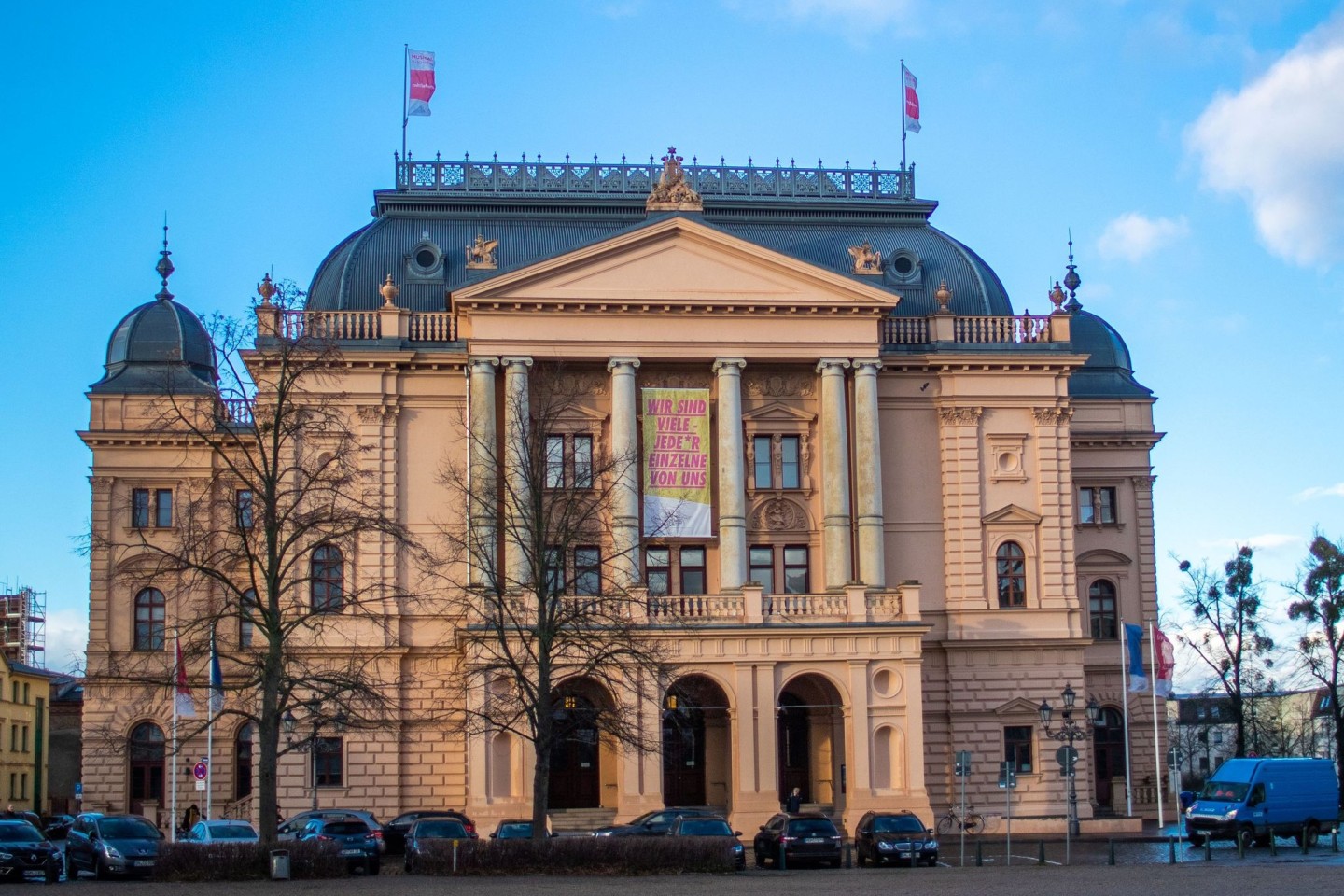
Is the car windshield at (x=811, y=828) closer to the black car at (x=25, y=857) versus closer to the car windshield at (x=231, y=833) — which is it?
the car windshield at (x=231, y=833)

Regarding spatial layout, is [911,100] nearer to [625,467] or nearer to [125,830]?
[625,467]

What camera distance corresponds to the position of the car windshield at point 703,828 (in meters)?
44.7

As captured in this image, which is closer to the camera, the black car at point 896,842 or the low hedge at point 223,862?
the low hedge at point 223,862

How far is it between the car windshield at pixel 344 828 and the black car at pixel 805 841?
1051 cm

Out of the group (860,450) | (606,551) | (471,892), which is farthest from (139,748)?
(471,892)

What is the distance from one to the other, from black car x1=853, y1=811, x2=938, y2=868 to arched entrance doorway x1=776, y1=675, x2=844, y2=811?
38.3 feet

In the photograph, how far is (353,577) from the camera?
57.6 metres

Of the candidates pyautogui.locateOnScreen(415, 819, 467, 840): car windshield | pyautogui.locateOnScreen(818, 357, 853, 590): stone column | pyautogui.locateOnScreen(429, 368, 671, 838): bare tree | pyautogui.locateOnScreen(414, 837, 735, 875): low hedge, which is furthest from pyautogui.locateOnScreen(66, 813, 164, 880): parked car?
pyautogui.locateOnScreen(818, 357, 853, 590): stone column

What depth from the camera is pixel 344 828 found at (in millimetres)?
45312

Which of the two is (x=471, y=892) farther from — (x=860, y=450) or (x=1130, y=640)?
(x=1130, y=640)

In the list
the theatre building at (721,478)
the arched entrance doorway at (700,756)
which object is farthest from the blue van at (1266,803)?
the arched entrance doorway at (700,756)

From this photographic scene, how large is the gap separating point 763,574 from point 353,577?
47.3 feet

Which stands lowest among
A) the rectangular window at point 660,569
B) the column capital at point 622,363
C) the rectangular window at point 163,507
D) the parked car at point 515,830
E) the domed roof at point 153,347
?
the parked car at point 515,830

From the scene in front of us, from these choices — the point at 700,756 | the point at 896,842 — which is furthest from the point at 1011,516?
the point at 896,842
